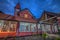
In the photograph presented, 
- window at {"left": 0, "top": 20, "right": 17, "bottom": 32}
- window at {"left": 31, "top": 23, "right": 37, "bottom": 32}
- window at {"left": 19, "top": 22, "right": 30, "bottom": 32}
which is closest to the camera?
window at {"left": 0, "top": 20, "right": 17, "bottom": 32}

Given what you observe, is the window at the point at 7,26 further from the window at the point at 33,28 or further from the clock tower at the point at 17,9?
the window at the point at 33,28

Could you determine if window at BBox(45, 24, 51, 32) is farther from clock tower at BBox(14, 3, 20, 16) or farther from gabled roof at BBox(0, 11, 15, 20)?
gabled roof at BBox(0, 11, 15, 20)

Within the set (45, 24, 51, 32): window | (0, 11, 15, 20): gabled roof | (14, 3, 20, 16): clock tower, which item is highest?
(14, 3, 20, 16): clock tower

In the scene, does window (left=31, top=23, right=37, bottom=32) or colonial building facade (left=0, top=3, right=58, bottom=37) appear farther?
window (left=31, top=23, right=37, bottom=32)

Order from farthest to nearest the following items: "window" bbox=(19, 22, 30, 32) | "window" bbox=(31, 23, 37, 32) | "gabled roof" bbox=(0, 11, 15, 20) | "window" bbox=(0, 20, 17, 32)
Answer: "window" bbox=(19, 22, 30, 32) → "window" bbox=(31, 23, 37, 32) → "window" bbox=(0, 20, 17, 32) → "gabled roof" bbox=(0, 11, 15, 20)

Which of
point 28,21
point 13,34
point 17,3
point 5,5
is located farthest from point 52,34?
point 5,5

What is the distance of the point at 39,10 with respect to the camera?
3967 mm

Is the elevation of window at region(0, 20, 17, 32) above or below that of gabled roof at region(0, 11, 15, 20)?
below

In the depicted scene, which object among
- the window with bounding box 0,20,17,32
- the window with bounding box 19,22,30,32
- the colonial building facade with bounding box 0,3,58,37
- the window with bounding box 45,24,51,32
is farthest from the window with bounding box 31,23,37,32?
the window with bounding box 0,20,17,32

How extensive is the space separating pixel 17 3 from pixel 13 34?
111 centimetres

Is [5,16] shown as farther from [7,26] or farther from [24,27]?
[24,27]

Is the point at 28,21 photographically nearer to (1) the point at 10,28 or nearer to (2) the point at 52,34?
(1) the point at 10,28

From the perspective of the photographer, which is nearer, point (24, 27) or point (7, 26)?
point (7, 26)

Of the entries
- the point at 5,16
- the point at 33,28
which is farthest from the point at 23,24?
the point at 5,16
